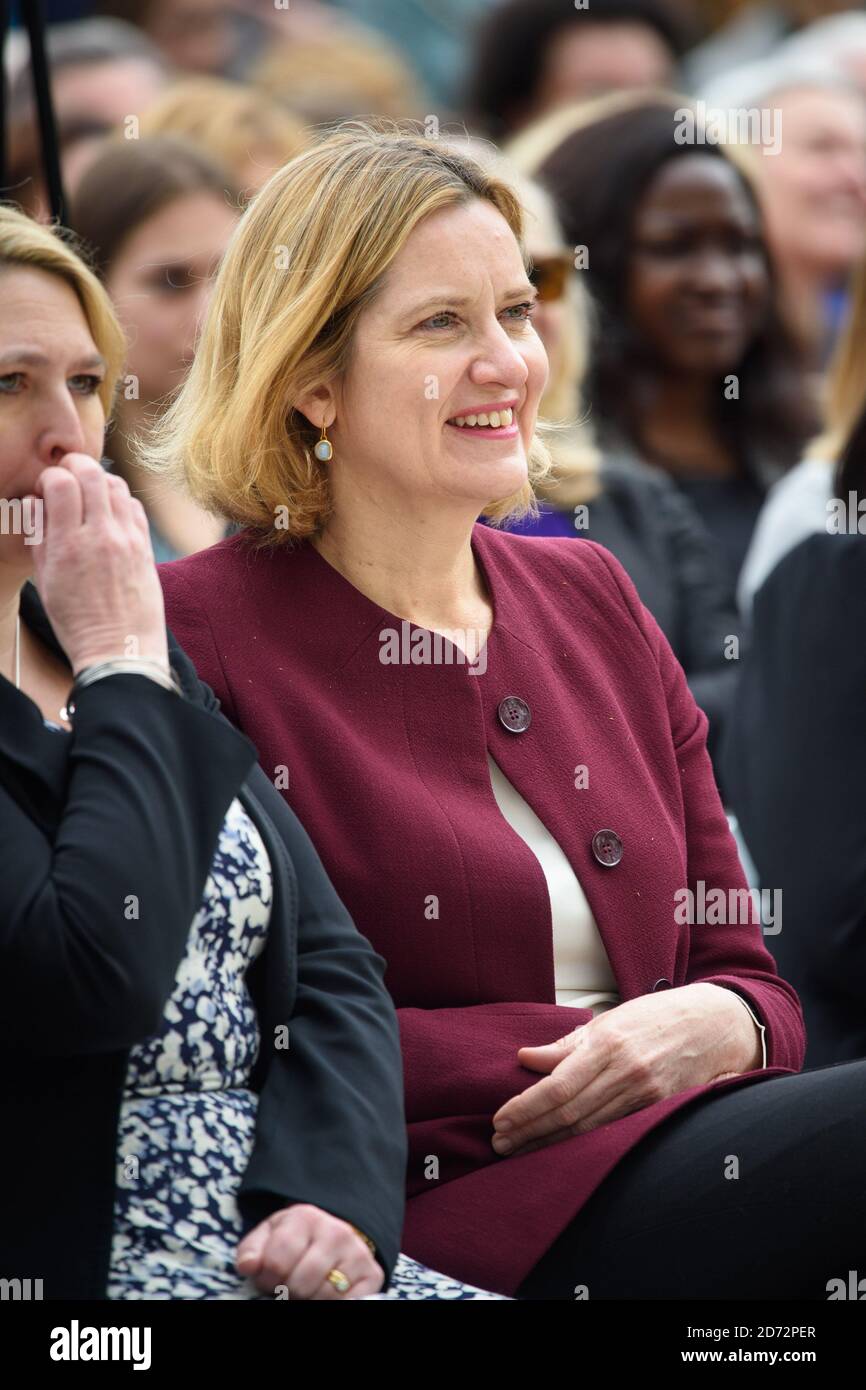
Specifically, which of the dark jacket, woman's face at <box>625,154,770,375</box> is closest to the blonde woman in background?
the dark jacket

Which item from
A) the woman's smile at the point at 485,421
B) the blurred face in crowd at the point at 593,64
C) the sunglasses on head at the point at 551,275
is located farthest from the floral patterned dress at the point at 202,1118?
the blurred face in crowd at the point at 593,64

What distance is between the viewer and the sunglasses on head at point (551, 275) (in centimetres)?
456

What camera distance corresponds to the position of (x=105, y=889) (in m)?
2.22

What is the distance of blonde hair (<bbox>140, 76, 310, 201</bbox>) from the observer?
5.77 m

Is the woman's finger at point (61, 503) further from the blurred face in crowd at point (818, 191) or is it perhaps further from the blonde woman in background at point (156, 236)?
the blurred face in crowd at point (818, 191)

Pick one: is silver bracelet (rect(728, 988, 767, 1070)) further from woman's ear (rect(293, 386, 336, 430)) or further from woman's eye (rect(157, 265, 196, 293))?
woman's eye (rect(157, 265, 196, 293))

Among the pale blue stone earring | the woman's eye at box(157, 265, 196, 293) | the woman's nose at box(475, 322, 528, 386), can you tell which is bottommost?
the pale blue stone earring

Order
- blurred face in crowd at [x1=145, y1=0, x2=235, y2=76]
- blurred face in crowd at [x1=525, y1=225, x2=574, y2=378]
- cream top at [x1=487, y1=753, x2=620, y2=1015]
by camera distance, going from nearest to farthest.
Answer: cream top at [x1=487, y1=753, x2=620, y2=1015] < blurred face in crowd at [x1=525, y1=225, x2=574, y2=378] < blurred face in crowd at [x1=145, y1=0, x2=235, y2=76]

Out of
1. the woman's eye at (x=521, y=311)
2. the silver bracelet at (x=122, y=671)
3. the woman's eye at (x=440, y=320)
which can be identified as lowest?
the silver bracelet at (x=122, y=671)

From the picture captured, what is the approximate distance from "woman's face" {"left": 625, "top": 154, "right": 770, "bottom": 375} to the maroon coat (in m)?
2.44

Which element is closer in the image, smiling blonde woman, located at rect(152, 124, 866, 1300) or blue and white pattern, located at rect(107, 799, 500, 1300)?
blue and white pattern, located at rect(107, 799, 500, 1300)

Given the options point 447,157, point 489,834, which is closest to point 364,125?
point 447,157

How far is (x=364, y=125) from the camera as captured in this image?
126 inches

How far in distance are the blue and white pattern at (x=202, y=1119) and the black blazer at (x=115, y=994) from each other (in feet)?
0.10
